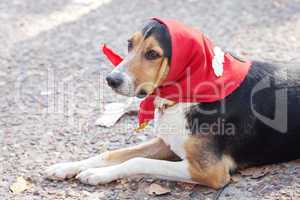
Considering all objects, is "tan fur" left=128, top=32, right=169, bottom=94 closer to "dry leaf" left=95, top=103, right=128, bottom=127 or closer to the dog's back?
the dog's back

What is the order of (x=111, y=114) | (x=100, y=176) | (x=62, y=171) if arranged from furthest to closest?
1. (x=111, y=114)
2. (x=62, y=171)
3. (x=100, y=176)

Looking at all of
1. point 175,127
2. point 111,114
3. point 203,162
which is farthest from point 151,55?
point 111,114

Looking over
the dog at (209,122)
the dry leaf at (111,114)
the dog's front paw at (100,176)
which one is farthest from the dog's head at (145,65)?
the dry leaf at (111,114)

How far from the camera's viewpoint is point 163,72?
3936mm

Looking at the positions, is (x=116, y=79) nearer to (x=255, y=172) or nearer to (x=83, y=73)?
(x=255, y=172)

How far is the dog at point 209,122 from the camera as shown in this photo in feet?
12.9

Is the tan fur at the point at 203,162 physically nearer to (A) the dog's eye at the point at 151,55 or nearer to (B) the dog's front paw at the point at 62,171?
(A) the dog's eye at the point at 151,55

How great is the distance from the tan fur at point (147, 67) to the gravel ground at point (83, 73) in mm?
786

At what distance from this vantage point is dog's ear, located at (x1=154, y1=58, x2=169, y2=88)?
12.8 feet

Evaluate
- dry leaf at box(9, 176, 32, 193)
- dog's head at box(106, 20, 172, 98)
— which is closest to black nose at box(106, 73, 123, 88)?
dog's head at box(106, 20, 172, 98)

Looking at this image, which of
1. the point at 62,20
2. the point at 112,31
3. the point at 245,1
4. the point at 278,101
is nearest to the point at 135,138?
the point at 278,101

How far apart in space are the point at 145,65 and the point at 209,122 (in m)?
0.63

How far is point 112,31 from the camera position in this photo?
295 inches

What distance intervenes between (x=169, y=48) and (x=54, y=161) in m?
1.44
